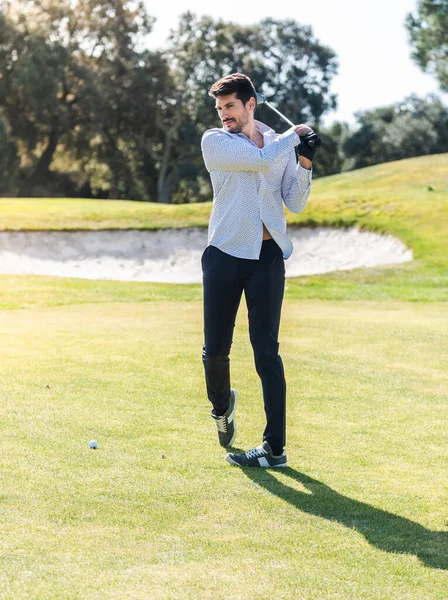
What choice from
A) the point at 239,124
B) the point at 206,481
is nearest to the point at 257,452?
the point at 206,481

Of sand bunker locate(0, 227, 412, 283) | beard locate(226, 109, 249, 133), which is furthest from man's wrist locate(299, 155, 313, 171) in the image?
sand bunker locate(0, 227, 412, 283)

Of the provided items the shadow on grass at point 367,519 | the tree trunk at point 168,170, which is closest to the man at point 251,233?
the shadow on grass at point 367,519

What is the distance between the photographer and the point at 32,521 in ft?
14.6

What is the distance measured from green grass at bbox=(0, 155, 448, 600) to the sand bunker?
521 inches

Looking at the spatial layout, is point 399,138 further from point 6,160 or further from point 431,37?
point 6,160

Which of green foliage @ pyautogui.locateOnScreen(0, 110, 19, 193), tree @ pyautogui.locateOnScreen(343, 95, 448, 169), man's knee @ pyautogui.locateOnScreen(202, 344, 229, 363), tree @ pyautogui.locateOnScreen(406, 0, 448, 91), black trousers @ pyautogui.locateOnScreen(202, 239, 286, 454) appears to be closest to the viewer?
black trousers @ pyautogui.locateOnScreen(202, 239, 286, 454)

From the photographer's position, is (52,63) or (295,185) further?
(52,63)

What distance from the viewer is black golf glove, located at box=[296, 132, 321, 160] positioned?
18.3 ft

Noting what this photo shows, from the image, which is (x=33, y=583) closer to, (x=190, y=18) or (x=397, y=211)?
(x=397, y=211)

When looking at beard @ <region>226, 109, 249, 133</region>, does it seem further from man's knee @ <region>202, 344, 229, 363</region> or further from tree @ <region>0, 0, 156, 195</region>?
tree @ <region>0, 0, 156, 195</region>

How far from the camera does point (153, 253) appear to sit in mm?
28812

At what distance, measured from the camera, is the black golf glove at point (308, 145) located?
5.59 m

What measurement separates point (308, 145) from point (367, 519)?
89.7 inches

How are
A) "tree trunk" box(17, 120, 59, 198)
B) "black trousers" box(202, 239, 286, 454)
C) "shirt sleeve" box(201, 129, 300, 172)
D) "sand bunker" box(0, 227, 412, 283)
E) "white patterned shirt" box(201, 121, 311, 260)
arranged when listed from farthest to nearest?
1. "tree trunk" box(17, 120, 59, 198)
2. "sand bunker" box(0, 227, 412, 283)
3. "black trousers" box(202, 239, 286, 454)
4. "white patterned shirt" box(201, 121, 311, 260)
5. "shirt sleeve" box(201, 129, 300, 172)
